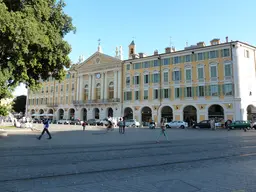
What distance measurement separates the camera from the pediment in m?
54.6

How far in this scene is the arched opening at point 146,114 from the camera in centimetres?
4828

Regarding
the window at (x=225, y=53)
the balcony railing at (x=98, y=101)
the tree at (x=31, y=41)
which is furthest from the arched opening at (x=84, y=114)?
the tree at (x=31, y=41)

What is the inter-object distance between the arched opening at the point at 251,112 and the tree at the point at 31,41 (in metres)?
33.4

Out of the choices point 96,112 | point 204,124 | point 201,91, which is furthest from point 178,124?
point 96,112

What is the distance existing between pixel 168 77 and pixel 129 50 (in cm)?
1495

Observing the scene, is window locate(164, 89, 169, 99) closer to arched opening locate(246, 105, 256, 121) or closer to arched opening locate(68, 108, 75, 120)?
arched opening locate(246, 105, 256, 121)

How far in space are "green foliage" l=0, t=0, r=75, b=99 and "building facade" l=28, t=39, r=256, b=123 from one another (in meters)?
28.7

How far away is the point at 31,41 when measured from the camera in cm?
1354

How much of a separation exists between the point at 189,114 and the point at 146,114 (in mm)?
9131

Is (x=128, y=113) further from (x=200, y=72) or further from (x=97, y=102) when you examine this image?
(x=200, y=72)

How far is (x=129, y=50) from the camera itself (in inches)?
2222

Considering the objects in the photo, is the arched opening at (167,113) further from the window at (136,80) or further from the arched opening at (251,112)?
the arched opening at (251,112)

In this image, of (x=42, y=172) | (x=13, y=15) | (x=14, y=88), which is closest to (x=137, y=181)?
(x=42, y=172)

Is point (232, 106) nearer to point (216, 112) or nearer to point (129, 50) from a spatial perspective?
point (216, 112)
